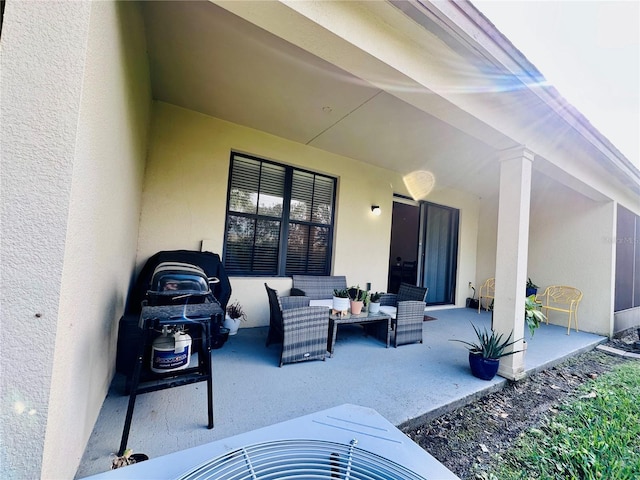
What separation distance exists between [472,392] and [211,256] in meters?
3.12

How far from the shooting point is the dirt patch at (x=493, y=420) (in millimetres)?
1821

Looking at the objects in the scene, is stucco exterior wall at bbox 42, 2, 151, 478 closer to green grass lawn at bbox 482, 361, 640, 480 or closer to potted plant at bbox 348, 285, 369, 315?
green grass lawn at bbox 482, 361, 640, 480

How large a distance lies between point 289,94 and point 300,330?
2.62 metres

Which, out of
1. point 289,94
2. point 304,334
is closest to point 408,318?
point 304,334

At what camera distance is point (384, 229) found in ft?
17.5

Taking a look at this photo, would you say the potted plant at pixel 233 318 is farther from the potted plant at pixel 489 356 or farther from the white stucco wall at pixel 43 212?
the potted plant at pixel 489 356

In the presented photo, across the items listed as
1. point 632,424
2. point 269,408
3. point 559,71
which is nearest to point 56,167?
point 269,408

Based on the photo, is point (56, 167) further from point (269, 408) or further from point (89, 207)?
point (269, 408)

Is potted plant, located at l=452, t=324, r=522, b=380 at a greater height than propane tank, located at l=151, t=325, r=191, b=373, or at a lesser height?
lesser

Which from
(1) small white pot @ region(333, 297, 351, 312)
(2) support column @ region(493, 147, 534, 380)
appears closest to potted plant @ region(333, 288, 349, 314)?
(1) small white pot @ region(333, 297, 351, 312)

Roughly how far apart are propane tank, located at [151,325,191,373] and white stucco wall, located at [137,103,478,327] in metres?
1.85

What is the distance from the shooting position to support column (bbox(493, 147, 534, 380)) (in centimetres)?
289

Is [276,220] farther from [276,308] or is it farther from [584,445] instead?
[584,445]

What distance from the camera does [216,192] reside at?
3.76 m
